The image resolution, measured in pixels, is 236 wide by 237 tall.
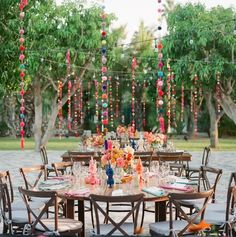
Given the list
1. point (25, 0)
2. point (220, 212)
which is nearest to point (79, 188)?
point (220, 212)

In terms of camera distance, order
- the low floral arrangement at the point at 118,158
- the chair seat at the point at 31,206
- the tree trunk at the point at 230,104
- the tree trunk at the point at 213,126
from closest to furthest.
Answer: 1. the low floral arrangement at the point at 118,158
2. the chair seat at the point at 31,206
3. the tree trunk at the point at 230,104
4. the tree trunk at the point at 213,126

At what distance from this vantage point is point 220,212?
6.43m

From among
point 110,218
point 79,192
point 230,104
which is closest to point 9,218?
point 79,192

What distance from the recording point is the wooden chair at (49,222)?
213 inches

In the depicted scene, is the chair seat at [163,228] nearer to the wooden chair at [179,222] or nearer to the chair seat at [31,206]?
the wooden chair at [179,222]

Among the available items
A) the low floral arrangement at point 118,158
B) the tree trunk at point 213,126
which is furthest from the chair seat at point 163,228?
the tree trunk at point 213,126

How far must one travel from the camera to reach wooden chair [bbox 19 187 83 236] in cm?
542

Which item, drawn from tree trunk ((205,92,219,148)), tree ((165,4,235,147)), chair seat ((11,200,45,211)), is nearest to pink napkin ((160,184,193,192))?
chair seat ((11,200,45,211))

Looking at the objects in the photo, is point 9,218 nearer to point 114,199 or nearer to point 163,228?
point 114,199

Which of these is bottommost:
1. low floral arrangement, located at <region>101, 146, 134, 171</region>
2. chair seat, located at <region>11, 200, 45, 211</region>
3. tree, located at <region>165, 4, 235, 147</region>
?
chair seat, located at <region>11, 200, 45, 211</region>

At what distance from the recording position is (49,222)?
5.89 metres

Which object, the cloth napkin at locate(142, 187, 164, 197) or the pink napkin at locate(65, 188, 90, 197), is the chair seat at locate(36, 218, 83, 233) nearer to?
the pink napkin at locate(65, 188, 90, 197)

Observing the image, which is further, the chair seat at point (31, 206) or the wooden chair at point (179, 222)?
the chair seat at point (31, 206)

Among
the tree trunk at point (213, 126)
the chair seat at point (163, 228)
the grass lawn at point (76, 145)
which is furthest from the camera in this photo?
the tree trunk at point (213, 126)
